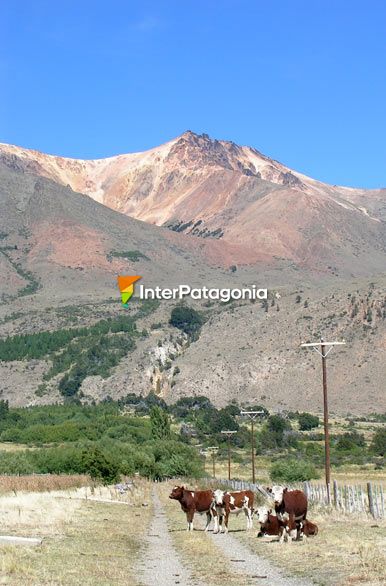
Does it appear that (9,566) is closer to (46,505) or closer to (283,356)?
(46,505)

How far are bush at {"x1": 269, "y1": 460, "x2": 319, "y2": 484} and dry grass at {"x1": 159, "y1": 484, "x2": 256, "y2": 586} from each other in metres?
44.1

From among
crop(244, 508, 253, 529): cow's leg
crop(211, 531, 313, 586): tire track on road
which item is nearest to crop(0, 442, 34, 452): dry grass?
crop(244, 508, 253, 529): cow's leg

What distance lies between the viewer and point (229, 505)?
37.2m

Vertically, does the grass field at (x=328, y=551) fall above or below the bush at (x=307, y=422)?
below

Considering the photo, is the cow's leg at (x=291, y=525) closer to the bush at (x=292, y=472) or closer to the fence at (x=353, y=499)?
the fence at (x=353, y=499)

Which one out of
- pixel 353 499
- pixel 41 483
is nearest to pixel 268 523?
pixel 353 499

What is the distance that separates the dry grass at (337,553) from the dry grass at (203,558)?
1.28 m

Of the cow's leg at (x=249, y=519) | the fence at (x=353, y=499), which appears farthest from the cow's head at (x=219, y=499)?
the fence at (x=353, y=499)

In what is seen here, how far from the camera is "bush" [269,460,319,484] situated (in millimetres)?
85625

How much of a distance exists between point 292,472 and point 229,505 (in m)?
50.2

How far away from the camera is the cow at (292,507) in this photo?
29656mm

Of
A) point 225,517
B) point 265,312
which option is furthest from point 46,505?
point 265,312

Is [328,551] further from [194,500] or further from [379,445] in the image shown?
[379,445]

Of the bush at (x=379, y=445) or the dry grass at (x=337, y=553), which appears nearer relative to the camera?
the dry grass at (x=337, y=553)
